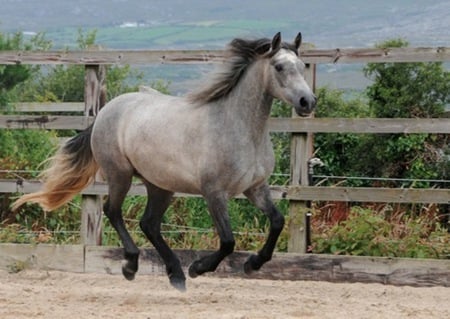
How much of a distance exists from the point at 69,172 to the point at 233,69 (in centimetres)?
170

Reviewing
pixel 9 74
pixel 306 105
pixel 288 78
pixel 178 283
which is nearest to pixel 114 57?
pixel 178 283

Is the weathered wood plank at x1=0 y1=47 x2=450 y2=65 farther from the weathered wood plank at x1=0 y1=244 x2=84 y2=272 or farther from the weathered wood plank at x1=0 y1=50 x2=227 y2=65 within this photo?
the weathered wood plank at x1=0 y1=244 x2=84 y2=272

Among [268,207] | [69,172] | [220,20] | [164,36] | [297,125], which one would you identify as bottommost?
[268,207]

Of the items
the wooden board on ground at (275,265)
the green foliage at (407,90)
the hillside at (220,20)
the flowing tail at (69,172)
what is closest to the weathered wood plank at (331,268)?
the wooden board on ground at (275,265)

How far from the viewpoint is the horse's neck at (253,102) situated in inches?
315

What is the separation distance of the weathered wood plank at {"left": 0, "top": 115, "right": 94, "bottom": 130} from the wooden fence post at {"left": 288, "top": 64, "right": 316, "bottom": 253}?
1738 mm

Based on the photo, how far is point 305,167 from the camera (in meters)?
9.59

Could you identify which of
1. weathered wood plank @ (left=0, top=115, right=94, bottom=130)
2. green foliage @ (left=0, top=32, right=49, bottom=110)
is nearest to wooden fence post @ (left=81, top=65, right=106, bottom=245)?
weathered wood plank @ (left=0, top=115, right=94, bottom=130)

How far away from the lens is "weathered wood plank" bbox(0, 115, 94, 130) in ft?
32.5

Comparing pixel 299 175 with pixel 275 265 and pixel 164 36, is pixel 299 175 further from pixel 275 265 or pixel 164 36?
pixel 164 36

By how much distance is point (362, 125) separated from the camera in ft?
30.8

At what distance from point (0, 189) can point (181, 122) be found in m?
2.45

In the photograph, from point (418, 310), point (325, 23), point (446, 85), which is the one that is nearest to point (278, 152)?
point (446, 85)

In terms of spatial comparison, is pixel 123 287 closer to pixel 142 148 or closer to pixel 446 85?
pixel 142 148
